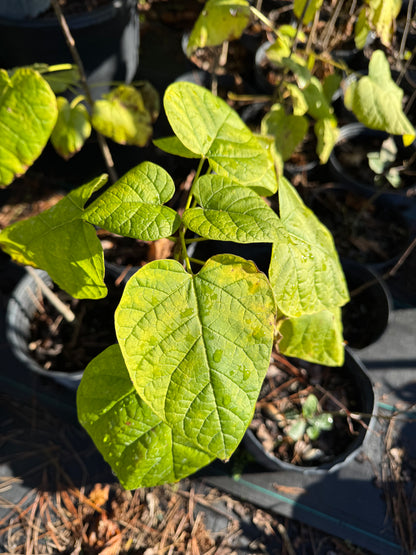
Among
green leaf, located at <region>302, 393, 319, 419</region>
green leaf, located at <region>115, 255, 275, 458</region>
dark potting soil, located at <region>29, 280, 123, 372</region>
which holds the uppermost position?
green leaf, located at <region>115, 255, 275, 458</region>

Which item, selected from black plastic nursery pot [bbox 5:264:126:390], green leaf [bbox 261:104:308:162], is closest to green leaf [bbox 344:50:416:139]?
green leaf [bbox 261:104:308:162]

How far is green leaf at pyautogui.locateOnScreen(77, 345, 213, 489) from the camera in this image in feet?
3.17

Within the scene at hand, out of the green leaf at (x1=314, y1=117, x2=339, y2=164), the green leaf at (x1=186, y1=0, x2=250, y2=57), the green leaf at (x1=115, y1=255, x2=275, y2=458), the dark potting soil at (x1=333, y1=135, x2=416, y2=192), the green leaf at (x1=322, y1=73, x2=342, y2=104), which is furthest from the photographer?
the dark potting soil at (x1=333, y1=135, x2=416, y2=192)

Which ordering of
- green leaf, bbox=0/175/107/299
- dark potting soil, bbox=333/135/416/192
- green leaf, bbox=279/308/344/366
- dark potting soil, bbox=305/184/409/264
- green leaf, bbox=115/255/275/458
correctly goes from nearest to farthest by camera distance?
1. green leaf, bbox=115/255/275/458
2. green leaf, bbox=0/175/107/299
3. green leaf, bbox=279/308/344/366
4. dark potting soil, bbox=305/184/409/264
5. dark potting soil, bbox=333/135/416/192

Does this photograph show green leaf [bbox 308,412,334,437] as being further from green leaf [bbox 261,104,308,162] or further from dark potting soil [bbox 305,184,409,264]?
green leaf [bbox 261,104,308,162]

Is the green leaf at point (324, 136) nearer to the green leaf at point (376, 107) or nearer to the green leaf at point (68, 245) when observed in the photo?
the green leaf at point (376, 107)

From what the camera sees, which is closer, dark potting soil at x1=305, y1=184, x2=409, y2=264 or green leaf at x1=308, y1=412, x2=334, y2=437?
green leaf at x1=308, y1=412, x2=334, y2=437

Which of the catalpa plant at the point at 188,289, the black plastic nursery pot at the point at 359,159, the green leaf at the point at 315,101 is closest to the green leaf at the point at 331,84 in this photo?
the green leaf at the point at 315,101

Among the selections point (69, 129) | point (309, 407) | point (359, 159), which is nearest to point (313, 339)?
point (309, 407)

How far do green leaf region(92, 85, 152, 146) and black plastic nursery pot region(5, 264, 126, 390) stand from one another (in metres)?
0.48

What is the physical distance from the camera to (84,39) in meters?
1.98

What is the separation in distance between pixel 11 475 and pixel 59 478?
0.18 metres

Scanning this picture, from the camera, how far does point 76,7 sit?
2.20m

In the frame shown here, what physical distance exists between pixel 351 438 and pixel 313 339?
2.02ft
